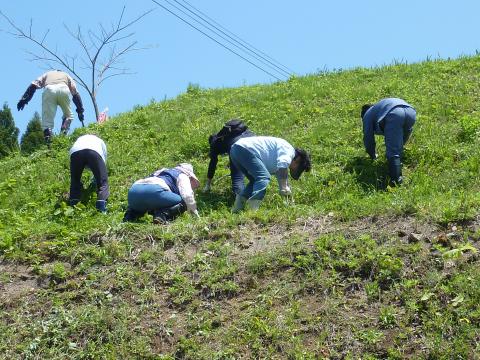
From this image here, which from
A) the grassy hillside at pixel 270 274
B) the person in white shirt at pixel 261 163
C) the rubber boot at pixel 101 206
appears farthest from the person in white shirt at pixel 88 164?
the person in white shirt at pixel 261 163

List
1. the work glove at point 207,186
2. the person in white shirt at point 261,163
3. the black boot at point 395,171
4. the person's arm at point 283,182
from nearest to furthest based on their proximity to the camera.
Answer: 1. the person in white shirt at point 261,163
2. the person's arm at point 283,182
3. the black boot at point 395,171
4. the work glove at point 207,186

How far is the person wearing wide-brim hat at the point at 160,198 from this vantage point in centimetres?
877

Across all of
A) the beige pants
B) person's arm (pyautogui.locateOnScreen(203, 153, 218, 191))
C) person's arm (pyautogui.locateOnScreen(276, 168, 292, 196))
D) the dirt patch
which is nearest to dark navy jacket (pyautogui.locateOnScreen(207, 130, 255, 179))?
person's arm (pyautogui.locateOnScreen(203, 153, 218, 191))

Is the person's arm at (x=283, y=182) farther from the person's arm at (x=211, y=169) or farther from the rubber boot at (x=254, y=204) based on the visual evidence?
the person's arm at (x=211, y=169)

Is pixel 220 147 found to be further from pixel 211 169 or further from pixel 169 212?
pixel 169 212

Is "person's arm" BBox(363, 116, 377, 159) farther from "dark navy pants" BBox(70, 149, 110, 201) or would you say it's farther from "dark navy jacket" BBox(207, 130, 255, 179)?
"dark navy pants" BBox(70, 149, 110, 201)

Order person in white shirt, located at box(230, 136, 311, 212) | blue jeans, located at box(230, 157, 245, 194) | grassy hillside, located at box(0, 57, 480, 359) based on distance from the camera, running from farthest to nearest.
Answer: blue jeans, located at box(230, 157, 245, 194) < person in white shirt, located at box(230, 136, 311, 212) < grassy hillside, located at box(0, 57, 480, 359)

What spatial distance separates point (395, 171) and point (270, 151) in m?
1.62

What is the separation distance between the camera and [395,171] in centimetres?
984

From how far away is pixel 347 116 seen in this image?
505 inches

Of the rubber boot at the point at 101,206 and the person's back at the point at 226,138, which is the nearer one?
the rubber boot at the point at 101,206

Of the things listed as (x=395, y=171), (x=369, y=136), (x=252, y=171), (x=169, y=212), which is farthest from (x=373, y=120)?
(x=169, y=212)

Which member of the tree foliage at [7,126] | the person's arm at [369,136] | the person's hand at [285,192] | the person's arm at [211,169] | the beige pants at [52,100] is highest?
the tree foliage at [7,126]

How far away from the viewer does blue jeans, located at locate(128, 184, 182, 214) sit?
877 centimetres
